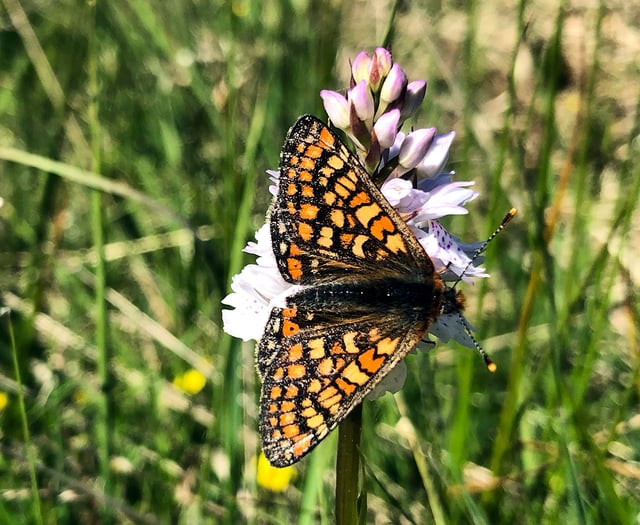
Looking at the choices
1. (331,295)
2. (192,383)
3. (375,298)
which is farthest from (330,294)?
(192,383)

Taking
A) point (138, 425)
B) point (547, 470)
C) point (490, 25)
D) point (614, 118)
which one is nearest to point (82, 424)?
point (138, 425)

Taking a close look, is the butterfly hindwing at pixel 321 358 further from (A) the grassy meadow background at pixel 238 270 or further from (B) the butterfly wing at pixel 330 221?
(A) the grassy meadow background at pixel 238 270

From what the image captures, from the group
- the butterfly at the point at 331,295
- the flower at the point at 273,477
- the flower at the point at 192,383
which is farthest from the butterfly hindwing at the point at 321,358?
the flower at the point at 192,383

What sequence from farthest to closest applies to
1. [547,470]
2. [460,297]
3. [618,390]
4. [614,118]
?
[614,118], [618,390], [547,470], [460,297]

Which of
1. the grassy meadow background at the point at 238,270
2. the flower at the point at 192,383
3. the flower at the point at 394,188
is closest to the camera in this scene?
the flower at the point at 394,188

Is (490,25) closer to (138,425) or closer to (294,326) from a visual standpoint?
(138,425)

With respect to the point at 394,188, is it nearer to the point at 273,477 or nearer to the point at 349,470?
the point at 349,470
